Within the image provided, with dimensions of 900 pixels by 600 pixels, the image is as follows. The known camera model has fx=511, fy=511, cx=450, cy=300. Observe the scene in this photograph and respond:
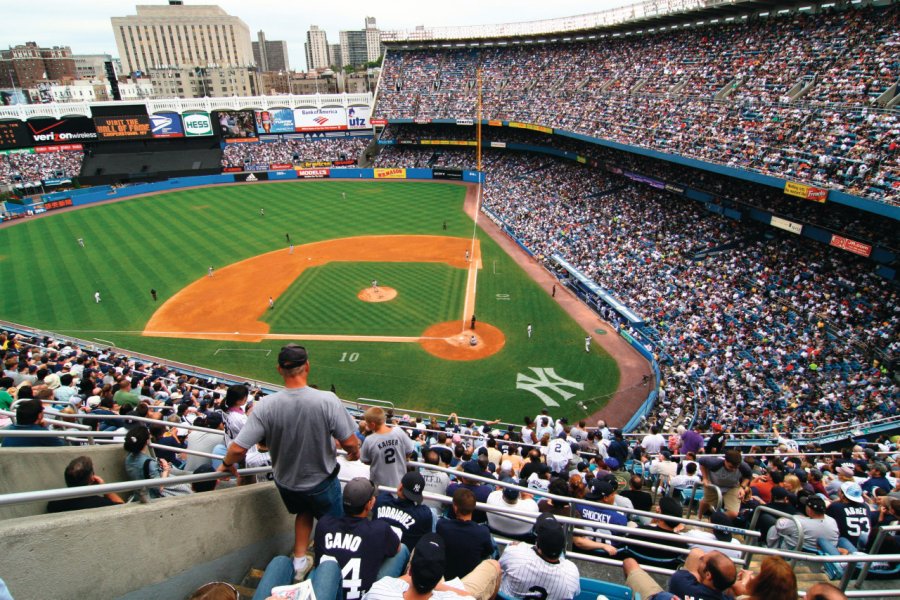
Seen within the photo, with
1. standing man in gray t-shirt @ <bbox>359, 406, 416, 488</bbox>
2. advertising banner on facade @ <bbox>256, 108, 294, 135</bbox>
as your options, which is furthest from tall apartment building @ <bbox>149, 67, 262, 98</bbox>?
standing man in gray t-shirt @ <bbox>359, 406, 416, 488</bbox>

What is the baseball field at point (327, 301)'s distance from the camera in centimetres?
2402

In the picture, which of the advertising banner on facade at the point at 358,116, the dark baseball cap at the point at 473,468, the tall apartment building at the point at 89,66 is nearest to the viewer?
the dark baseball cap at the point at 473,468

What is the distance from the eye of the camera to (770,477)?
32.6 ft

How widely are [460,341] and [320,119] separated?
58757 millimetres

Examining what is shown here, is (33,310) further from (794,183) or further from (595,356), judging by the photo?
(794,183)

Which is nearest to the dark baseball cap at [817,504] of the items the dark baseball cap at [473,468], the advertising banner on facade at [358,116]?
the dark baseball cap at [473,468]

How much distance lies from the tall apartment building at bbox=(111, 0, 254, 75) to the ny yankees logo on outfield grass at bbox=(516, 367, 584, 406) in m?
172

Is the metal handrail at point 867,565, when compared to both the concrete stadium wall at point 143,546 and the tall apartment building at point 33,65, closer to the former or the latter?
the concrete stadium wall at point 143,546

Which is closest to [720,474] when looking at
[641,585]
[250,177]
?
[641,585]

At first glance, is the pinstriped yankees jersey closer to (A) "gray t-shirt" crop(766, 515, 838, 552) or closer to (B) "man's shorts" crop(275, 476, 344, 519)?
(B) "man's shorts" crop(275, 476, 344, 519)

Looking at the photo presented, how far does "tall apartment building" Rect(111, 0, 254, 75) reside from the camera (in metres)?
158

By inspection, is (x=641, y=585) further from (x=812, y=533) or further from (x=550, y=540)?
(x=812, y=533)

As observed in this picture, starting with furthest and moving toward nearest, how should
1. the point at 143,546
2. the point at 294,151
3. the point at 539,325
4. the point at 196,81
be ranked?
the point at 196,81, the point at 294,151, the point at 539,325, the point at 143,546

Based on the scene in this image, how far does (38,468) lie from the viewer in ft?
17.7
